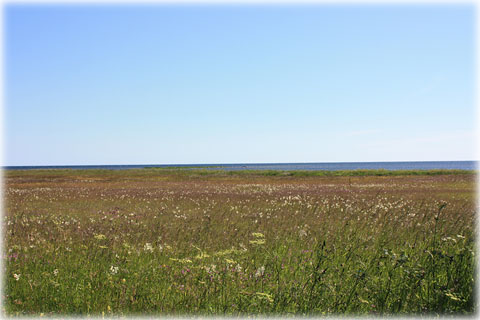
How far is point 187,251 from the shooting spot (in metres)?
6.84

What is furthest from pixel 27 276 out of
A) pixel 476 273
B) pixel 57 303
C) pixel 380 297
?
pixel 476 273

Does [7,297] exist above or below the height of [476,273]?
below

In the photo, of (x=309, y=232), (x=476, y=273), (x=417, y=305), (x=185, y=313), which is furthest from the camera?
(x=309, y=232)

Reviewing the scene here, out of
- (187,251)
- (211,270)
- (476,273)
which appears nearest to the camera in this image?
(476,273)

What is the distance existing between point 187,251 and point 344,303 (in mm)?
3787

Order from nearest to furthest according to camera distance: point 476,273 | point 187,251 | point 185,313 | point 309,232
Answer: point 185,313 → point 476,273 → point 187,251 → point 309,232

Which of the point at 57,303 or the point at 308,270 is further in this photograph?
the point at 308,270

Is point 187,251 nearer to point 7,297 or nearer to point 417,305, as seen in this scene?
point 7,297

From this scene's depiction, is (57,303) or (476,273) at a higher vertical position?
(476,273)

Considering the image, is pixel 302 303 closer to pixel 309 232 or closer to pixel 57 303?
pixel 57 303

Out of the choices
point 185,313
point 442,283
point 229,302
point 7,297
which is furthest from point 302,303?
point 7,297

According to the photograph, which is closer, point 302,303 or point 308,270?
point 302,303

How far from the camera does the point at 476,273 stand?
433cm

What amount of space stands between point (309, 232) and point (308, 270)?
125 inches
